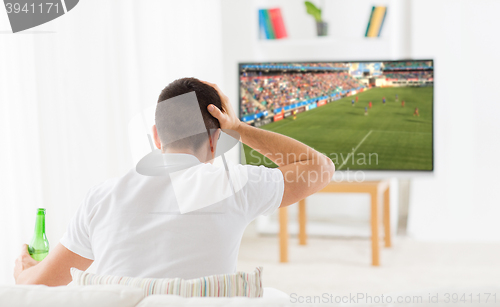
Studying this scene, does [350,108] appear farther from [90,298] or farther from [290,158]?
[90,298]

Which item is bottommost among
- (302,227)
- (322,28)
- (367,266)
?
(367,266)

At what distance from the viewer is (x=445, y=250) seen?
10.5 feet

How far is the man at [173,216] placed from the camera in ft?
3.29

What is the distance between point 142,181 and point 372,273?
2.08m

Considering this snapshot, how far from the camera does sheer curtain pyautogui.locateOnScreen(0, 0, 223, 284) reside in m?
1.90

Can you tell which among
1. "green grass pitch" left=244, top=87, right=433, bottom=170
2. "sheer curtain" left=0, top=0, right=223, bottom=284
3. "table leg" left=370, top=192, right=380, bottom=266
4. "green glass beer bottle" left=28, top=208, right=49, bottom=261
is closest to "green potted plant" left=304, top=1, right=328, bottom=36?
"green grass pitch" left=244, top=87, right=433, bottom=170

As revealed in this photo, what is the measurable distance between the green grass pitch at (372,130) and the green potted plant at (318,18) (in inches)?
36.9

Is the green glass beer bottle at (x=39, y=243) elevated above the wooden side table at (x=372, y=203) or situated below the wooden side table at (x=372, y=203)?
above

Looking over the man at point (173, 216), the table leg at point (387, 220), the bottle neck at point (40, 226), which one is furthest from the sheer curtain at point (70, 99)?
the table leg at point (387, 220)

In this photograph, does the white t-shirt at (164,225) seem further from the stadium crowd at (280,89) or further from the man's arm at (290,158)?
the stadium crowd at (280,89)

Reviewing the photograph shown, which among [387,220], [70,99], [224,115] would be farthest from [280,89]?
[224,115]

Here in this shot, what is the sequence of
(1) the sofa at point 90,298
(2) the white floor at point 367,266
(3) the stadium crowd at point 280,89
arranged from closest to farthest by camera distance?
(1) the sofa at point 90,298 < (2) the white floor at point 367,266 < (3) the stadium crowd at point 280,89

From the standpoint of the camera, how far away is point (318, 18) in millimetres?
3668

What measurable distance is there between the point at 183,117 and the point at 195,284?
488mm
